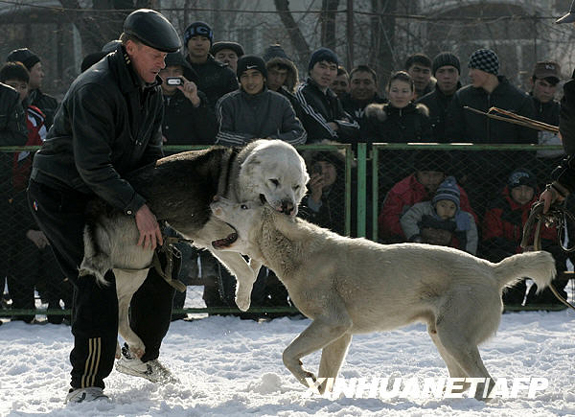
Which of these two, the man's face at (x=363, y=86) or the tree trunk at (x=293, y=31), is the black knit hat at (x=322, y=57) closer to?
the man's face at (x=363, y=86)

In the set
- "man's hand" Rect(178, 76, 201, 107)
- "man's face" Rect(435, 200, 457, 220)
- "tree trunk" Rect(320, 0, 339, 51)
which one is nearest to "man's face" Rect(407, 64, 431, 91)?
"tree trunk" Rect(320, 0, 339, 51)

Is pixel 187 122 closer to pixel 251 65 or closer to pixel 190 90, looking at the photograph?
pixel 190 90

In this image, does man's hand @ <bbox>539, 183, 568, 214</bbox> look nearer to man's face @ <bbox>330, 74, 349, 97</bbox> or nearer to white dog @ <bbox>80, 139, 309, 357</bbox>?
white dog @ <bbox>80, 139, 309, 357</bbox>

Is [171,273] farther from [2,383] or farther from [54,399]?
[2,383]

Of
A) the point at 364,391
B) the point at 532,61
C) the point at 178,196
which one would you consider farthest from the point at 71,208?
the point at 532,61

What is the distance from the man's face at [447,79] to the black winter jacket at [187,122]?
2.49 m

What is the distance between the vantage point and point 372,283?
4820 mm

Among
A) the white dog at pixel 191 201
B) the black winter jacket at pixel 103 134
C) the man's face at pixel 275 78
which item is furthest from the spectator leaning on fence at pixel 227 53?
the black winter jacket at pixel 103 134

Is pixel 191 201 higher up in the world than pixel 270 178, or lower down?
lower down

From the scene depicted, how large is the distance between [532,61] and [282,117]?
597 centimetres

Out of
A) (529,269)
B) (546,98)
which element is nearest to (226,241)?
(529,269)

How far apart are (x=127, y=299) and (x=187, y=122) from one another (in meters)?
3.48

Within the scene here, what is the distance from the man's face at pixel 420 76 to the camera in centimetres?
984

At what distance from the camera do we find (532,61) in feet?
41.7
